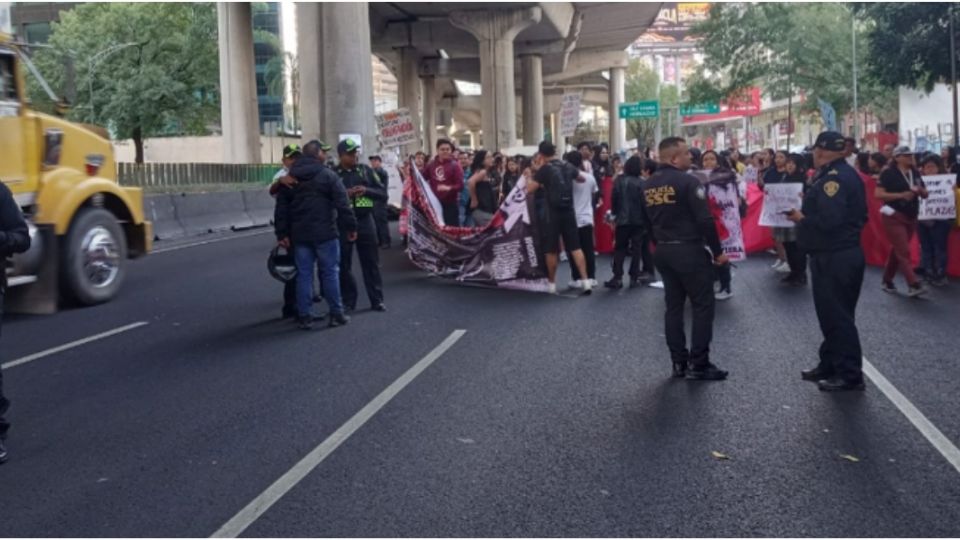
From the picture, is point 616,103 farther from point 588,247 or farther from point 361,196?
point 361,196

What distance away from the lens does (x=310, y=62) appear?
3494 cm

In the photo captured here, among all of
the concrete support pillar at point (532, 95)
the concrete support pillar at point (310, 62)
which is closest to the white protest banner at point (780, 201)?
the concrete support pillar at point (310, 62)

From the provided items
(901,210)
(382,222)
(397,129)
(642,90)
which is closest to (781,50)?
(397,129)

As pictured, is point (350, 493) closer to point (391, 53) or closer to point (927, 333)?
point (927, 333)

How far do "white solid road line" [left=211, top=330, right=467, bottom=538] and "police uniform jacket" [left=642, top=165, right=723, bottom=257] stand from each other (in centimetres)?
226

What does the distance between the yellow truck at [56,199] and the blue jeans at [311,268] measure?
2985mm

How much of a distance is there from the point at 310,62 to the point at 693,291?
28.5m

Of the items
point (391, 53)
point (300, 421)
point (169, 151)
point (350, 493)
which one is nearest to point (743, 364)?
point (300, 421)

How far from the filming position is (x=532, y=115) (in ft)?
216

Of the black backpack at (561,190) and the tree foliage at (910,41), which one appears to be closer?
the black backpack at (561,190)

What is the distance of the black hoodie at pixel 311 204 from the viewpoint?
10555 millimetres

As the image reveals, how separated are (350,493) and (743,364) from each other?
4.34 metres

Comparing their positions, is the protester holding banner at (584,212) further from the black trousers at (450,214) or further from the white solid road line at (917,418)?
the white solid road line at (917,418)

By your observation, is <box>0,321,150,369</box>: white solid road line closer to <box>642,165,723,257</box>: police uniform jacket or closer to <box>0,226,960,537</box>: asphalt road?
<box>0,226,960,537</box>: asphalt road
